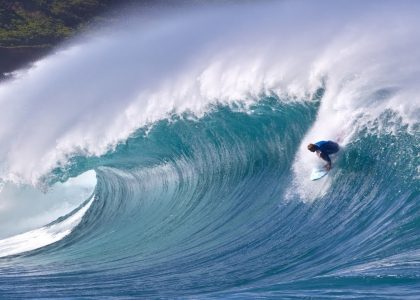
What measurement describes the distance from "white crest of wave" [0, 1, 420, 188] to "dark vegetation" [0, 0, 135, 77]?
51.4 feet

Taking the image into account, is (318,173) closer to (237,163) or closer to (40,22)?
(237,163)

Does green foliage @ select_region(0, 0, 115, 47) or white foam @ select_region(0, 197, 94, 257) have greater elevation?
green foliage @ select_region(0, 0, 115, 47)

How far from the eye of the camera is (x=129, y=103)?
53.5 feet

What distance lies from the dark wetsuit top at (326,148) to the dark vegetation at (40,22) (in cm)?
2889

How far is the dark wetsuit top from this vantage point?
10245mm

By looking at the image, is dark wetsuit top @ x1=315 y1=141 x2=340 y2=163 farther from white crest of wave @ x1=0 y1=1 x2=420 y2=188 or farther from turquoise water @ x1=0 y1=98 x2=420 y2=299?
white crest of wave @ x1=0 y1=1 x2=420 y2=188

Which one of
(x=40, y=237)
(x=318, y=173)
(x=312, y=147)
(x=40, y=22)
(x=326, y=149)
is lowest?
(x=318, y=173)

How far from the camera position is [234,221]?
10.5 m

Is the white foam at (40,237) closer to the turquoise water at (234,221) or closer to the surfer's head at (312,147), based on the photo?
the turquoise water at (234,221)

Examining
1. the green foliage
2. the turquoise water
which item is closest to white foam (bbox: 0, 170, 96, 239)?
the turquoise water

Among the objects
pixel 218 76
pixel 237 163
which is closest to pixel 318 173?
pixel 237 163

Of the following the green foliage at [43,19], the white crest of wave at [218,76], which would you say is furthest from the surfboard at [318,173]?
the green foliage at [43,19]

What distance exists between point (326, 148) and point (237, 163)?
2824 mm

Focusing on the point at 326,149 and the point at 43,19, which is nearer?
the point at 326,149
